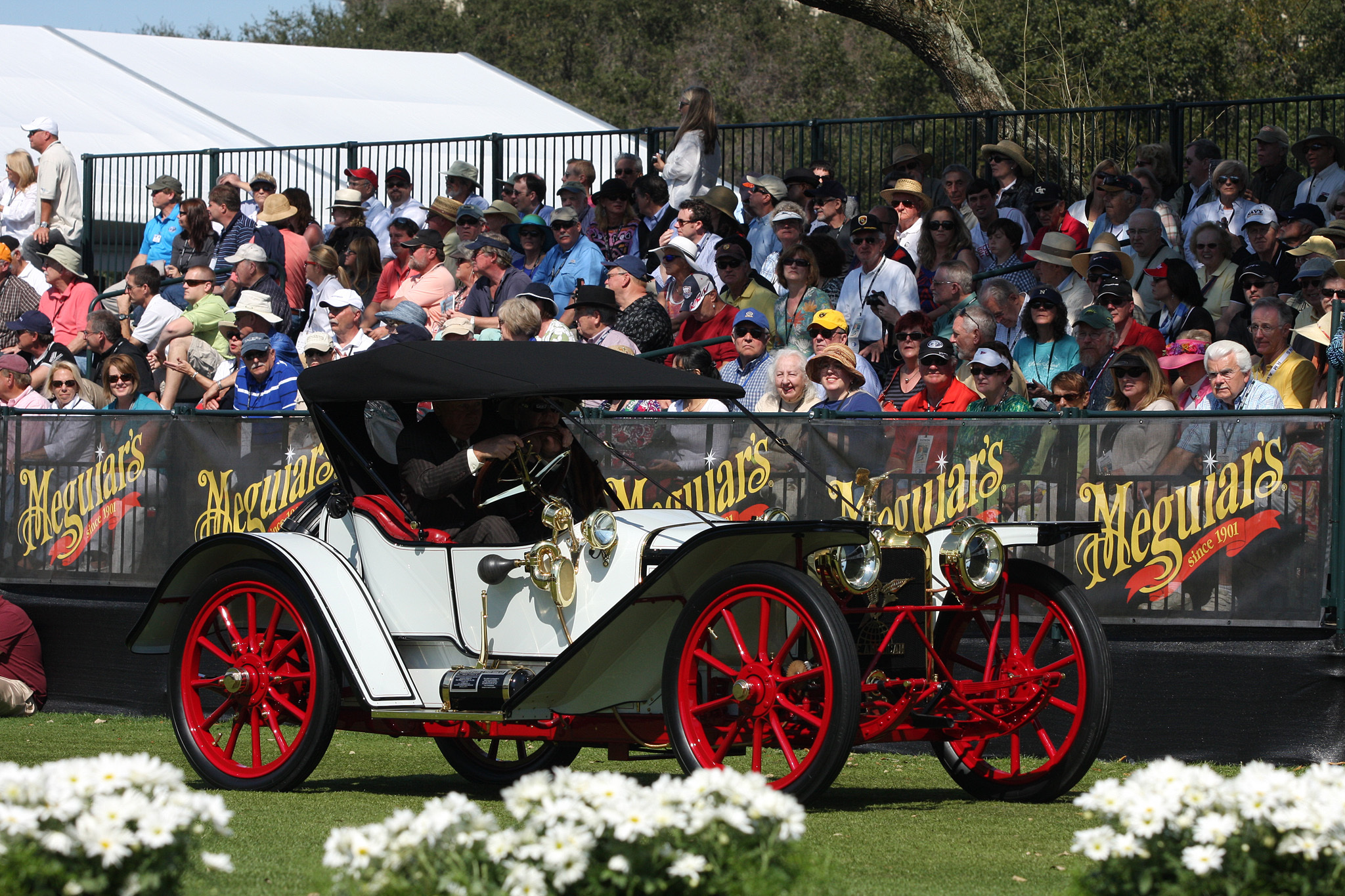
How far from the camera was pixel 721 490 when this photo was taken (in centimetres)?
925

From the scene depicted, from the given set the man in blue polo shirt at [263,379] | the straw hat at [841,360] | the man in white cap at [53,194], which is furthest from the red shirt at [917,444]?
the man in white cap at [53,194]

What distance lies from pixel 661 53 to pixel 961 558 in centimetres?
5715

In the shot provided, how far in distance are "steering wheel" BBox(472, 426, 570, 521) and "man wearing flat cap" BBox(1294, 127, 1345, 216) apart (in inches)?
274

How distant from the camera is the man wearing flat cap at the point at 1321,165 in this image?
12242 millimetres

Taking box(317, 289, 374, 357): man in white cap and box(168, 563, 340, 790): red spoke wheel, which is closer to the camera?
box(168, 563, 340, 790): red spoke wheel

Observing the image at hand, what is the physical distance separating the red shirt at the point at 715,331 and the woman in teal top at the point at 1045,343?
70.9 inches

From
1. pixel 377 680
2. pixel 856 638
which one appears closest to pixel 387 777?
pixel 377 680

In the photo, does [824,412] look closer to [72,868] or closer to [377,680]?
[377,680]

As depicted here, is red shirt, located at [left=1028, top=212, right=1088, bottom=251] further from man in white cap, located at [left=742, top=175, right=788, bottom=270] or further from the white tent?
the white tent

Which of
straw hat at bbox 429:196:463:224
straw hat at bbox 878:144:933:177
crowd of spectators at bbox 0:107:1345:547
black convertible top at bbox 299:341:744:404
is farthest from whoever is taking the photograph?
straw hat at bbox 429:196:463:224

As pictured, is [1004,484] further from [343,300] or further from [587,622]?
[343,300]

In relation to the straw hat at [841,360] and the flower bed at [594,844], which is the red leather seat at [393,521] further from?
the flower bed at [594,844]

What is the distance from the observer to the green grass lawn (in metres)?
5.25

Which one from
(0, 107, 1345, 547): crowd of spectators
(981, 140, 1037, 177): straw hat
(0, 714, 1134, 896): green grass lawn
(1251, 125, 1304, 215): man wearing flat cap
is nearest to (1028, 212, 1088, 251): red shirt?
(0, 107, 1345, 547): crowd of spectators
